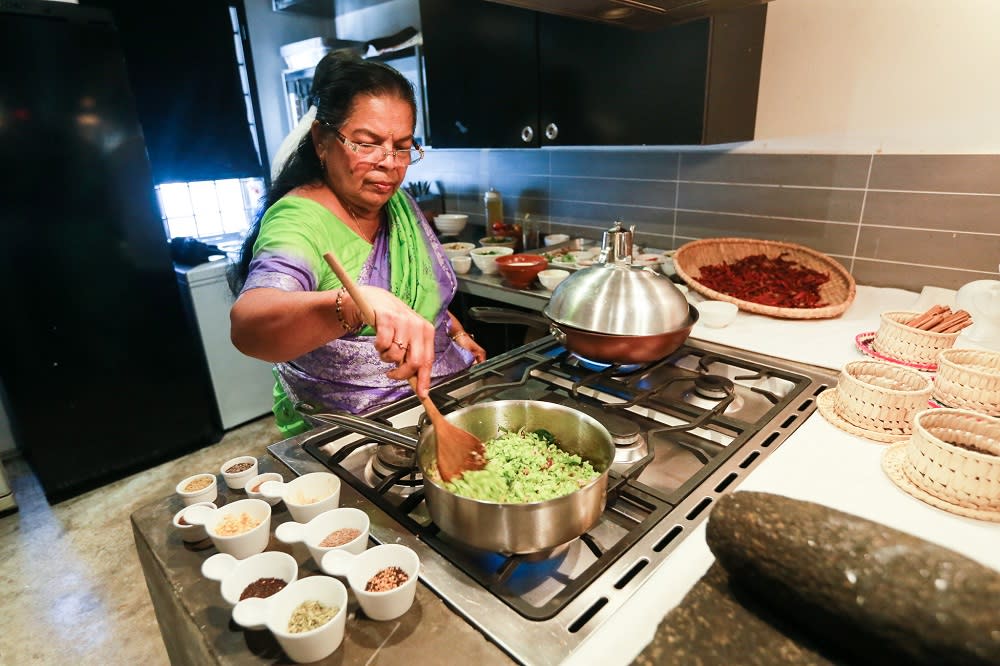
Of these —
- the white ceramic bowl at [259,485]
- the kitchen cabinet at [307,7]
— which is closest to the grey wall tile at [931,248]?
the white ceramic bowl at [259,485]

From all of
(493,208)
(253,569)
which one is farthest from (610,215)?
(253,569)

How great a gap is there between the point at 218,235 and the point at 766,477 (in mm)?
3667

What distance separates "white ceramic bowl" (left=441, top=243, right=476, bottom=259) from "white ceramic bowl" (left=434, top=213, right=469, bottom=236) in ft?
1.17

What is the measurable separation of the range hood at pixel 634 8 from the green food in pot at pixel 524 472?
852mm

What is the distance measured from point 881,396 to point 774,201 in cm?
124

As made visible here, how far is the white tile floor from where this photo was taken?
5.72 ft

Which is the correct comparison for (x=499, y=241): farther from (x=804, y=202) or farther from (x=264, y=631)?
(x=264, y=631)

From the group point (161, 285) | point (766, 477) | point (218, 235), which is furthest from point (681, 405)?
point (218, 235)

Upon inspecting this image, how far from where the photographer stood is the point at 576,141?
209 cm

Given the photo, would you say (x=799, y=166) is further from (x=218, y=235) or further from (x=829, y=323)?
(x=218, y=235)

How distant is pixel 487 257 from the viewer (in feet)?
7.17

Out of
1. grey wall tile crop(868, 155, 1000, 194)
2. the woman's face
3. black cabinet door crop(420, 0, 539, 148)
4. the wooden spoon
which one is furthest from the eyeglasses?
grey wall tile crop(868, 155, 1000, 194)

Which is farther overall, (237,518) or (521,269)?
(521,269)

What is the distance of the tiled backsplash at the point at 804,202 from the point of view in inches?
63.6
